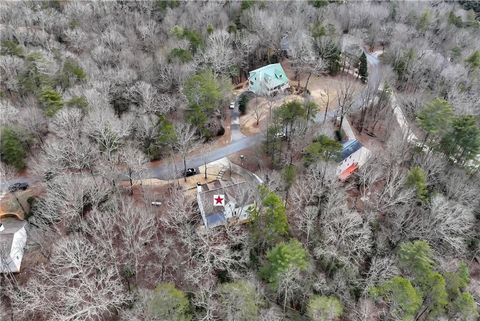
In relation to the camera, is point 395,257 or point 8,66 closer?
point 395,257

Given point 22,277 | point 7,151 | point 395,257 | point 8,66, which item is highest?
point 8,66

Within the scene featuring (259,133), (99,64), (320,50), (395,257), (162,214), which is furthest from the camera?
(320,50)

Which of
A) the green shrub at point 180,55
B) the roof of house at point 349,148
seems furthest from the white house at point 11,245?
the roof of house at point 349,148

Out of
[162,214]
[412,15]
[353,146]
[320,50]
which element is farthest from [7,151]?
[412,15]

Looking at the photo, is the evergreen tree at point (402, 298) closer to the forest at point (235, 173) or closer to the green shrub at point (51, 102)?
the forest at point (235, 173)

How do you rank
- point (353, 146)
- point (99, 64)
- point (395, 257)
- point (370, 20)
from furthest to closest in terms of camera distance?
1. point (370, 20)
2. point (99, 64)
3. point (353, 146)
4. point (395, 257)

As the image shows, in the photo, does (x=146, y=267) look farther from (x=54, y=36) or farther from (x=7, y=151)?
(x=54, y=36)

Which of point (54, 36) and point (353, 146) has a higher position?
point (54, 36)
